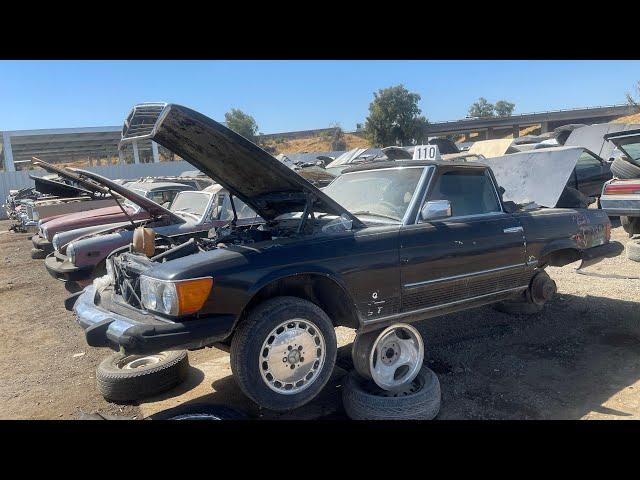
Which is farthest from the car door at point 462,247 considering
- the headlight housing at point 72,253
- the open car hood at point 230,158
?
the headlight housing at point 72,253

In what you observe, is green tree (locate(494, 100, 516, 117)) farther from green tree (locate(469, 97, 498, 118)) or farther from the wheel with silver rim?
the wheel with silver rim

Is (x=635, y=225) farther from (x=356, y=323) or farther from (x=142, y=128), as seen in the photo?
(x=142, y=128)

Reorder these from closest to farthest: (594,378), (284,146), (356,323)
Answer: (356,323) < (594,378) < (284,146)

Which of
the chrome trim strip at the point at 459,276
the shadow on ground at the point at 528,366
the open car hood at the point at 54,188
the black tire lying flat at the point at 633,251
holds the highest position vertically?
the open car hood at the point at 54,188

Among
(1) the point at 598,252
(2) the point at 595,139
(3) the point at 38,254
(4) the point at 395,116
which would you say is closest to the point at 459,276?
(1) the point at 598,252

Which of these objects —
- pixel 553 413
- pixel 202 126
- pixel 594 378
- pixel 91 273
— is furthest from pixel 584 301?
pixel 91 273

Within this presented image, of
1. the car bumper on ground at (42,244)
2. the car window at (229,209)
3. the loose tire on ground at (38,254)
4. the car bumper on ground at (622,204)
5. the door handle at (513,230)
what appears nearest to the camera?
the door handle at (513,230)

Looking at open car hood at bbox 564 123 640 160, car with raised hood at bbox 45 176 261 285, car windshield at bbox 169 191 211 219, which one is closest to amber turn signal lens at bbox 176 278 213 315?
car with raised hood at bbox 45 176 261 285

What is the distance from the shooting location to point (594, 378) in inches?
152

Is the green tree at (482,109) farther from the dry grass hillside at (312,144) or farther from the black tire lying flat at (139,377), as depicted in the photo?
the black tire lying flat at (139,377)

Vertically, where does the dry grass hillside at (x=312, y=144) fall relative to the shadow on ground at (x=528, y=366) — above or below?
above

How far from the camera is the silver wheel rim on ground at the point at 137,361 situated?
423 cm

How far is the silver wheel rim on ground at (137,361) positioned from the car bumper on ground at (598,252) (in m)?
4.55

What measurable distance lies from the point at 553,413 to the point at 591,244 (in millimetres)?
2521
